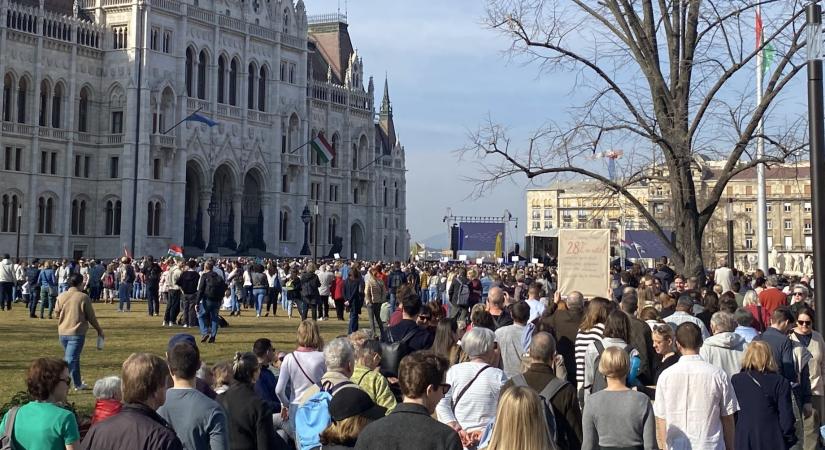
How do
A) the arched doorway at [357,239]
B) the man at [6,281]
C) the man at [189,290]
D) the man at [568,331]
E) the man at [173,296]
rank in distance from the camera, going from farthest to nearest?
the arched doorway at [357,239] → the man at [6,281] → the man at [173,296] → the man at [189,290] → the man at [568,331]

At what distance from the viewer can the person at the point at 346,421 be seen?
5.93 m

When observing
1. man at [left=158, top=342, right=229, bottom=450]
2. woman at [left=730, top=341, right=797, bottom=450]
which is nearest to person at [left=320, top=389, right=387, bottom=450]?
man at [left=158, top=342, right=229, bottom=450]

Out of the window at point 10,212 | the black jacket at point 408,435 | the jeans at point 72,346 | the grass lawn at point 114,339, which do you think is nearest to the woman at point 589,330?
the black jacket at point 408,435

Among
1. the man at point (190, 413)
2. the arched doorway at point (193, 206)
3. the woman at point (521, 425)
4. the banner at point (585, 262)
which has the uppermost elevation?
the arched doorway at point (193, 206)

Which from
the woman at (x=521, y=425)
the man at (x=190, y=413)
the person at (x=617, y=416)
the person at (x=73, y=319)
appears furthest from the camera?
the person at (x=73, y=319)

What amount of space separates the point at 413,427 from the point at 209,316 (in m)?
16.9

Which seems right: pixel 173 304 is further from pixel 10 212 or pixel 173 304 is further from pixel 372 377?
pixel 10 212

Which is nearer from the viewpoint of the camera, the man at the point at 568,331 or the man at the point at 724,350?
the man at the point at 724,350

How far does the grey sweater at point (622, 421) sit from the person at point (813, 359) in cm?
337

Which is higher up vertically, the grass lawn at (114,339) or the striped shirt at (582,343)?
the striped shirt at (582,343)

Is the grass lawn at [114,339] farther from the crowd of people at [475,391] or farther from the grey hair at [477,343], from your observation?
the grey hair at [477,343]

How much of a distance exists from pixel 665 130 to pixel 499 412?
1341 centimetres

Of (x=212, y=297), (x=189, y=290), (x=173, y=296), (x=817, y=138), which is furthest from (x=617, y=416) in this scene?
(x=173, y=296)

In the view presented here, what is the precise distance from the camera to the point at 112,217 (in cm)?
5978
